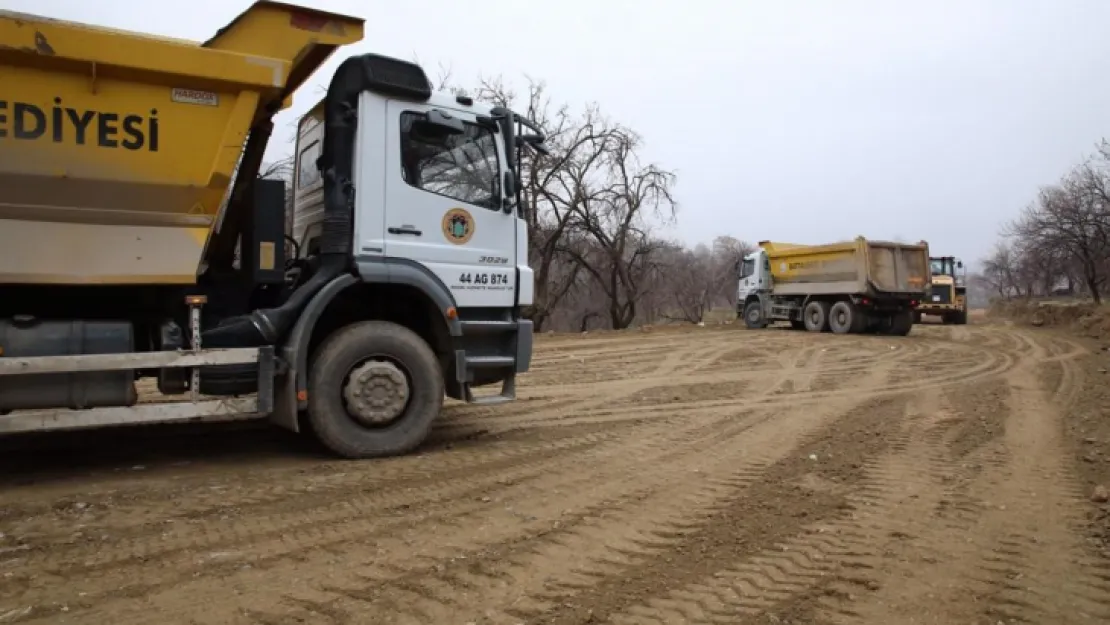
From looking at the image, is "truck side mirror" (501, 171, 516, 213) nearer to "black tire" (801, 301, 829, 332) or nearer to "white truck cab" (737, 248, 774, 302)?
"black tire" (801, 301, 829, 332)

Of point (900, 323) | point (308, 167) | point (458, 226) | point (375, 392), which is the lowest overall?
point (375, 392)

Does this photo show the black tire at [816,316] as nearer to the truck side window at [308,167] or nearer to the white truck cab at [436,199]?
the white truck cab at [436,199]

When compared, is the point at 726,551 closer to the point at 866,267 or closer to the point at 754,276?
the point at 866,267

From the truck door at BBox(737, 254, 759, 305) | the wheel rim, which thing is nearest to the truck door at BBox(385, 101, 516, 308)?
the wheel rim

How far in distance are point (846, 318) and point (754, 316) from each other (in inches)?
174

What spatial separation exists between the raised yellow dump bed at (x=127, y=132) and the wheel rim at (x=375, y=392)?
4.74 feet

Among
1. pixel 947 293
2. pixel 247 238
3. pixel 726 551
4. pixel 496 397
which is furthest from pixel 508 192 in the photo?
pixel 947 293

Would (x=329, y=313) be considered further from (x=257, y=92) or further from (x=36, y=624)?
(x=36, y=624)

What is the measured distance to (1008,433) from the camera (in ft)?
23.6

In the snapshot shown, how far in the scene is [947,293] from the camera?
28.7 meters

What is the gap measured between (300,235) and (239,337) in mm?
1550

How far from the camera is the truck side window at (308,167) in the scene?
21.7 feet

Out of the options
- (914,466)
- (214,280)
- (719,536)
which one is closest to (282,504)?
(214,280)

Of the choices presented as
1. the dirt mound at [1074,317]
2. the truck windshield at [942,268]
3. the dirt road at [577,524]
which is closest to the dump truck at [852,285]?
the dirt mound at [1074,317]
